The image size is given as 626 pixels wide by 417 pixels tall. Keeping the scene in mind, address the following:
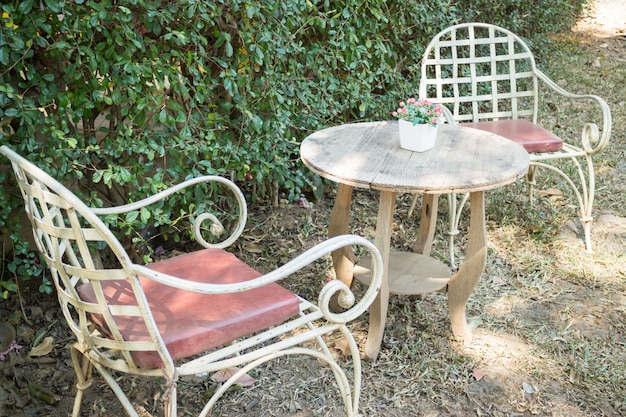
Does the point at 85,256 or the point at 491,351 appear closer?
the point at 85,256

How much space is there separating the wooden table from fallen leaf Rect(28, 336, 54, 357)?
3.90 ft

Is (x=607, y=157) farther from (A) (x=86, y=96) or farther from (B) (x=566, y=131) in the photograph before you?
(A) (x=86, y=96)

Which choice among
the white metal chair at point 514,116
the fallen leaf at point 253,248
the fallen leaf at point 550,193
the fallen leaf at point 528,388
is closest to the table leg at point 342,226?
the fallen leaf at point 253,248

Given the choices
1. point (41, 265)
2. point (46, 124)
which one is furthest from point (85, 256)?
point (41, 265)

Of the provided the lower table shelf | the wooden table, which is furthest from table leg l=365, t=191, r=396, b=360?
the lower table shelf

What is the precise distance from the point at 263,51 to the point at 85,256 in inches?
59.7

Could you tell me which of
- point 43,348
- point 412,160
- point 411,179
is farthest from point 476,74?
point 43,348

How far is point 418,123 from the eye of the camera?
261cm

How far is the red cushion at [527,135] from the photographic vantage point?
3.34 m

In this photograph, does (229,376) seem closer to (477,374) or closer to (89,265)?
(477,374)

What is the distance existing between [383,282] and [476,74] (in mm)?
3286

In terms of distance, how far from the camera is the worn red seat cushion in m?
1.75

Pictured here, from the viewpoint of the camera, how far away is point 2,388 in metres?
2.34

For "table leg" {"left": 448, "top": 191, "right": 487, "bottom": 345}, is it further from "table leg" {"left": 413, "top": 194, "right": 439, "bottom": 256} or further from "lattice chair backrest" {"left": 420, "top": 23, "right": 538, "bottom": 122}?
"lattice chair backrest" {"left": 420, "top": 23, "right": 538, "bottom": 122}
